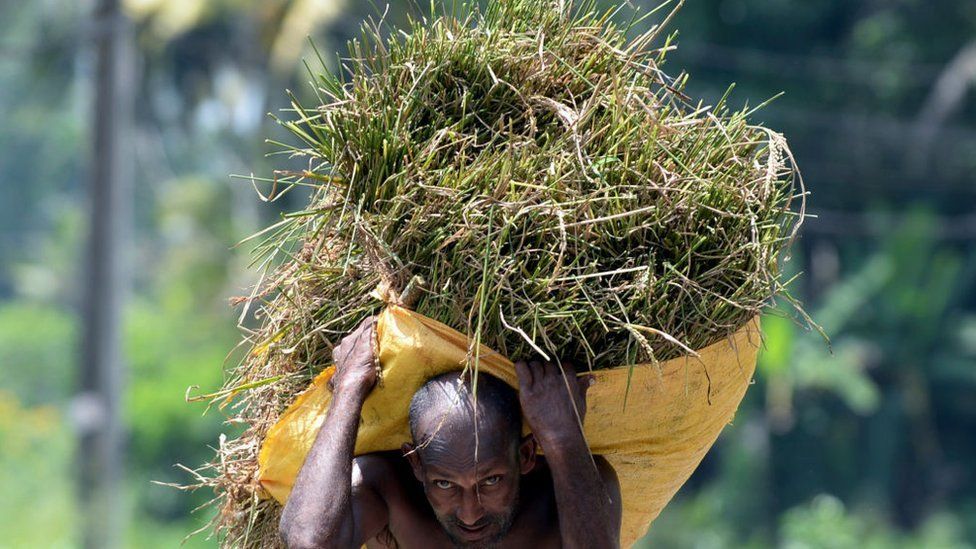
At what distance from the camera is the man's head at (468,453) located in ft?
8.38

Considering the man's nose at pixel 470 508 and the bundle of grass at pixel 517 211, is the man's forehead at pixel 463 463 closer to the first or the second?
the man's nose at pixel 470 508

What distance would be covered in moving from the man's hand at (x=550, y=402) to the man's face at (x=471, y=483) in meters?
0.07

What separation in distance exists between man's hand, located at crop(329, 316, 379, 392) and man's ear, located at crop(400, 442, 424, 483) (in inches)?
5.4

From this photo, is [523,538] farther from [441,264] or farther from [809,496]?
[809,496]

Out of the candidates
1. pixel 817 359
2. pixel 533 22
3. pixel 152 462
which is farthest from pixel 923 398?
pixel 533 22

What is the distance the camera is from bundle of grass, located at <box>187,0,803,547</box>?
2609mm

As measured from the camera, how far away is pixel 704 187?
271 cm

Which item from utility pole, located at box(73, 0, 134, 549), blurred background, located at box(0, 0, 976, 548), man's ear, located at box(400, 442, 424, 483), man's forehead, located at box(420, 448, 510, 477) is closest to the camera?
man's forehead, located at box(420, 448, 510, 477)

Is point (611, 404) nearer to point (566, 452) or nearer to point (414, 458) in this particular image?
point (566, 452)

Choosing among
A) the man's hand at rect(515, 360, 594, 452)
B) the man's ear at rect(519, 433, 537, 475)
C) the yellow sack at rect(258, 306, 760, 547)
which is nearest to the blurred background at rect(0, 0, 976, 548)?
the yellow sack at rect(258, 306, 760, 547)

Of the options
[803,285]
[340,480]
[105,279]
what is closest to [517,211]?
[340,480]

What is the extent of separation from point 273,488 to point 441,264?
60cm

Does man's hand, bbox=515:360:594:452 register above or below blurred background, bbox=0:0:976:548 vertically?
above

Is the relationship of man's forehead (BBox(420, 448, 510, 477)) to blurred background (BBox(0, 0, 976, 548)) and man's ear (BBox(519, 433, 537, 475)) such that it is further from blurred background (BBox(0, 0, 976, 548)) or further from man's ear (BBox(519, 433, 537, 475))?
blurred background (BBox(0, 0, 976, 548))
